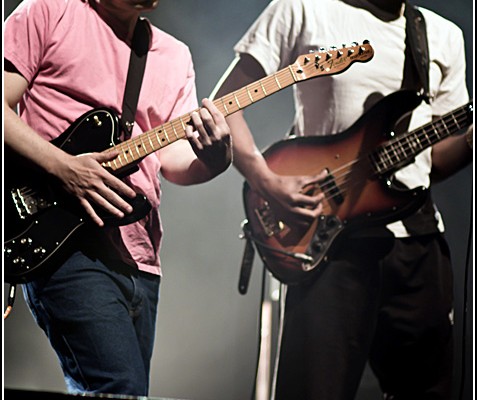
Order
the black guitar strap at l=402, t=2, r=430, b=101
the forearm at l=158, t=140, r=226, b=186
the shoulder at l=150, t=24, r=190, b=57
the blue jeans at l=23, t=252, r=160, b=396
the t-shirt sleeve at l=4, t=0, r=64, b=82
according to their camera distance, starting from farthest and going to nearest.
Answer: the black guitar strap at l=402, t=2, r=430, b=101 → the shoulder at l=150, t=24, r=190, b=57 → the forearm at l=158, t=140, r=226, b=186 → the t-shirt sleeve at l=4, t=0, r=64, b=82 → the blue jeans at l=23, t=252, r=160, b=396

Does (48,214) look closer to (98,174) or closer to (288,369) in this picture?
(98,174)

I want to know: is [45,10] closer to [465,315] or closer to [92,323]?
[92,323]

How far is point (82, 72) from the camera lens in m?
1.76

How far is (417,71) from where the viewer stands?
202 cm

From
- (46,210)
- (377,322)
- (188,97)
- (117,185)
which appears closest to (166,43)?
(188,97)

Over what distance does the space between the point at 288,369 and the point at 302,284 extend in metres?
0.24

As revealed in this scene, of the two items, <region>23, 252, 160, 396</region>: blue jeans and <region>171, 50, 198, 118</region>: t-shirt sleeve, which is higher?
<region>171, 50, 198, 118</region>: t-shirt sleeve

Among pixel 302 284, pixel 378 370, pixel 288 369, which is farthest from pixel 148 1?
pixel 378 370

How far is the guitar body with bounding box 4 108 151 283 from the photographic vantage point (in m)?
1.63

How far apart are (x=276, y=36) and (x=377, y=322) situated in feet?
2.90

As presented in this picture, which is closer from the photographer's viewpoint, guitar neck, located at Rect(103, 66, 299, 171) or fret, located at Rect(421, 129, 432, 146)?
guitar neck, located at Rect(103, 66, 299, 171)

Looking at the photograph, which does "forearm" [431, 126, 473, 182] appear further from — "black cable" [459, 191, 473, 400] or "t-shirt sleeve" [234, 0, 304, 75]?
"t-shirt sleeve" [234, 0, 304, 75]

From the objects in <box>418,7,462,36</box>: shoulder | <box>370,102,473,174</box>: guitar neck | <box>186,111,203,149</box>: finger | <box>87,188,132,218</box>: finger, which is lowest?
<box>370,102,473,174</box>: guitar neck

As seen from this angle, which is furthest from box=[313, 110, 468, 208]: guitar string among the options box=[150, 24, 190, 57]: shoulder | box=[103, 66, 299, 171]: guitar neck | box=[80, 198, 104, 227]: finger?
box=[80, 198, 104, 227]: finger
